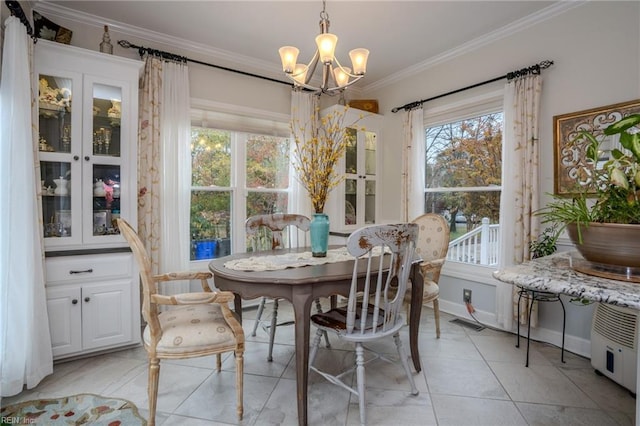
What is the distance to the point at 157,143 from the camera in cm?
286

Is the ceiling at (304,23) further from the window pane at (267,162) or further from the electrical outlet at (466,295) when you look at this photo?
the electrical outlet at (466,295)

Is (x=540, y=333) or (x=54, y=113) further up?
(x=54, y=113)

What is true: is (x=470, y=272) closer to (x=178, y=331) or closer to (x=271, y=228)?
(x=271, y=228)

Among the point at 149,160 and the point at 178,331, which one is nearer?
the point at 178,331

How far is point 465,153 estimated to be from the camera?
3375mm

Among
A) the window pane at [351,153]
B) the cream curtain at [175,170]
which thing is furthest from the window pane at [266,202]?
the window pane at [351,153]

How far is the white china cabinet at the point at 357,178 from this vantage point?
3836 mm

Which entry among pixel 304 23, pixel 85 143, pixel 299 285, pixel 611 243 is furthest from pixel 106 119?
pixel 611 243

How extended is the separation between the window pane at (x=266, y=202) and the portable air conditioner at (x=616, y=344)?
9.63ft

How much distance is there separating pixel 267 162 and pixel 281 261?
1.89 meters

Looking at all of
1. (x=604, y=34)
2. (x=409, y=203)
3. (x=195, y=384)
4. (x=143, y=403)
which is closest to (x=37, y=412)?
(x=143, y=403)

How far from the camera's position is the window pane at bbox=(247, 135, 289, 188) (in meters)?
3.57

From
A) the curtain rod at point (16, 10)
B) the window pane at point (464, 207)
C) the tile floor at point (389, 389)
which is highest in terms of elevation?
the curtain rod at point (16, 10)

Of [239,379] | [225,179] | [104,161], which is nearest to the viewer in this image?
[239,379]
